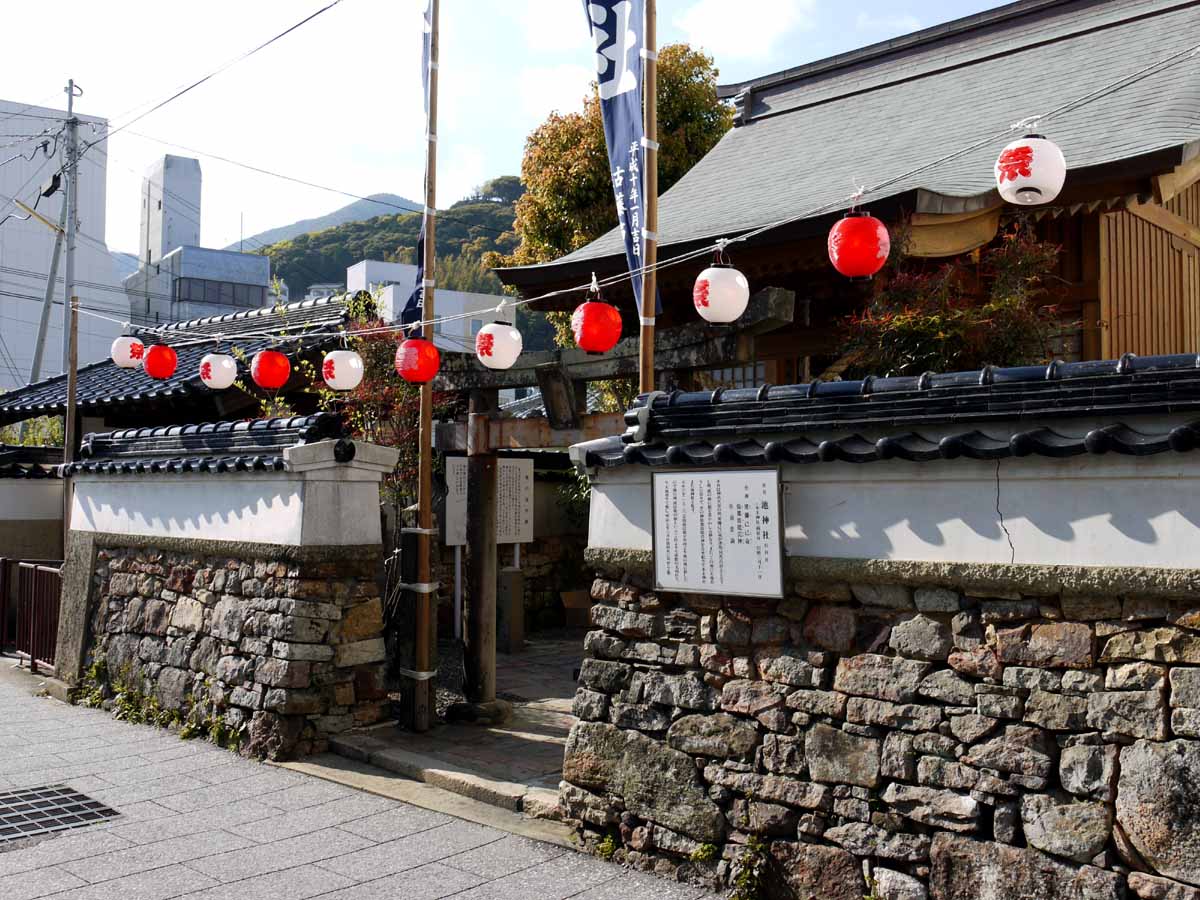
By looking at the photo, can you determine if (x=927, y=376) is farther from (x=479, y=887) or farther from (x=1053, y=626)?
(x=479, y=887)

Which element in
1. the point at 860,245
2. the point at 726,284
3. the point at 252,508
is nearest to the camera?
the point at 726,284

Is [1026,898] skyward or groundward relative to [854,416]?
groundward

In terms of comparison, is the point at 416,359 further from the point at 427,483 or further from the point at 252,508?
the point at 252,508

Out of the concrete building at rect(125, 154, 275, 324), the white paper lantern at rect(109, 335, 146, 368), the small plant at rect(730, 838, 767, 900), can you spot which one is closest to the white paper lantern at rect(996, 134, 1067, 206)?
the small plant at rect(730, 838, 767, 900)

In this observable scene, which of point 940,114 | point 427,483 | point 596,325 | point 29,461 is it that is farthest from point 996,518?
point 29,461

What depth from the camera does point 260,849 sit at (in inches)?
246

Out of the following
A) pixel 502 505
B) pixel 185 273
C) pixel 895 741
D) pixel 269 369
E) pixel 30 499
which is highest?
pixel 185 273

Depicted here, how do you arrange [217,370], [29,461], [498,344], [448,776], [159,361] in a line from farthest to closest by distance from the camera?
1. [29,461]
2. [159,361]
3. [217,370]
4. [498,344]
5. [448,776]

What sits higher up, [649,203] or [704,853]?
[649,203]

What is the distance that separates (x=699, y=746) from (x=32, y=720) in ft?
25.5

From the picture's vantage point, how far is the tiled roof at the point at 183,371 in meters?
14.4

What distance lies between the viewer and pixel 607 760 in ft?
19.9

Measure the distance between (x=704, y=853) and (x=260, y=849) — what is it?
2.89 metres

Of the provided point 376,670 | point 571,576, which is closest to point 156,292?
point 571,576
